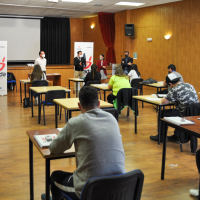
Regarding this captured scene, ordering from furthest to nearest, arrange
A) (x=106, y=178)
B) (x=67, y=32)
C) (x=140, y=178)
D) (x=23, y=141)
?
1. (x=67, y=32)
2. (x=23, y=141)
3. (x=140, y=178)
4. (x=106, y=178)

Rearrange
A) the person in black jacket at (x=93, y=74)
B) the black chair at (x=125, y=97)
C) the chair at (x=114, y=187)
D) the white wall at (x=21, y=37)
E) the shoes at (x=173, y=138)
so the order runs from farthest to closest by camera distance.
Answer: the white wall at (x=21, y=37) → the person in black jacket at (x=93, y=74) → the black chair at (x=125, y=97) → the shoes at (x=173, y=138) → the chair at (x=114, y=187)

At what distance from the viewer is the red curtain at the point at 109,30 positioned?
40.9 ft

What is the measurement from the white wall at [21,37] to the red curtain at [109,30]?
12.1 feet

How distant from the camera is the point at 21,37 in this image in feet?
45.4

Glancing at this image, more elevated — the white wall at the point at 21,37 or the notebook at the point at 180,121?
the white wall at the point at 21,37

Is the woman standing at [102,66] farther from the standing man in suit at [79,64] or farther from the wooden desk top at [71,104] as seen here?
the wooden desk top at [71,104]

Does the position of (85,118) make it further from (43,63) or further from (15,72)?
(15,72)

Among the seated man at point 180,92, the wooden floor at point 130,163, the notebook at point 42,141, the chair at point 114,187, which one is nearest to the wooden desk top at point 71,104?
the wooden floor at point 130,163

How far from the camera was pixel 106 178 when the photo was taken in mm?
1570

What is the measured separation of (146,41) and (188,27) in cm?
212

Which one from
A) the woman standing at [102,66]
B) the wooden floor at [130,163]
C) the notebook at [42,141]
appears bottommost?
the wooden floor at [130,163]

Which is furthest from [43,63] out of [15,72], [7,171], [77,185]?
[77,185]

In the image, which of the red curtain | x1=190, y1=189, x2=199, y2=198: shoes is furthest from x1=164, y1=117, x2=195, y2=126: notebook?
the red curtain

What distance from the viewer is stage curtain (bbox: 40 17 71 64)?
14898 mm
